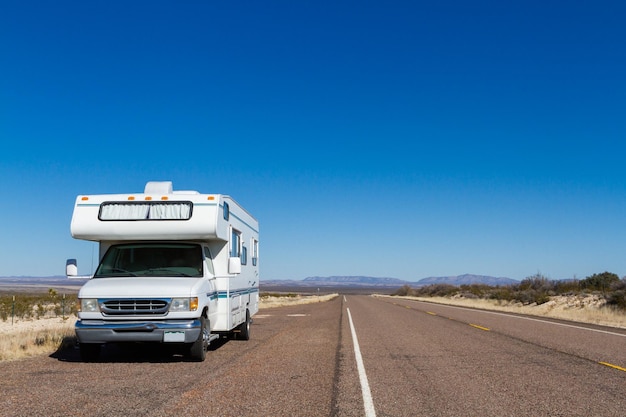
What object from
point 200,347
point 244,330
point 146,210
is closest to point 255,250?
point 244,330

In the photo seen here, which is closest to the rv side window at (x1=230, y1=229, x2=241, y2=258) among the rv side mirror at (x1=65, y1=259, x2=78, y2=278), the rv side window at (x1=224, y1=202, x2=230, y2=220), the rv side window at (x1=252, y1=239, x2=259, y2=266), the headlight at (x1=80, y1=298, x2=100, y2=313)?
the rv side window at (x1=224, y1=202, x2=230, y2=220)

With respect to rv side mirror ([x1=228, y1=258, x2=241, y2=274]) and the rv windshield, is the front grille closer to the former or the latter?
the rv windshield

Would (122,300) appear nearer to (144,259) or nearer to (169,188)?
(144,259)

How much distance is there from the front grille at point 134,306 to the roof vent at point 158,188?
8.52ft

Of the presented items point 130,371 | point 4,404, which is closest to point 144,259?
point 130,371

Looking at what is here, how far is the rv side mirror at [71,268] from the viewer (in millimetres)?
11750

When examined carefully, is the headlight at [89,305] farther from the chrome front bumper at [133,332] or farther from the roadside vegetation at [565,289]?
the roadside vegetation at [565,289]

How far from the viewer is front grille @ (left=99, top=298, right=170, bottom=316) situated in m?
10.7

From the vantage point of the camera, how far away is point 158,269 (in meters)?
11.9

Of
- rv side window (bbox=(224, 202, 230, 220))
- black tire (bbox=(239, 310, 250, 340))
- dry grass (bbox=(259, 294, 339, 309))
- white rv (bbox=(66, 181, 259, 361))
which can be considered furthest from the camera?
dry grass (bbox=(259, 294, 339, 309))

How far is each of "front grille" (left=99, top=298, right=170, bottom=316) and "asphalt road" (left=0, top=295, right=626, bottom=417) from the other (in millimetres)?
941

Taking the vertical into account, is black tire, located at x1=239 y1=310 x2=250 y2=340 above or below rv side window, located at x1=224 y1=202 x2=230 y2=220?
below

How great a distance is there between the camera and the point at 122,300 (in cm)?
1070

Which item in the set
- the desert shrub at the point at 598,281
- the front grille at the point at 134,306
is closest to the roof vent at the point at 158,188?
the front grille at the point at 134,306
